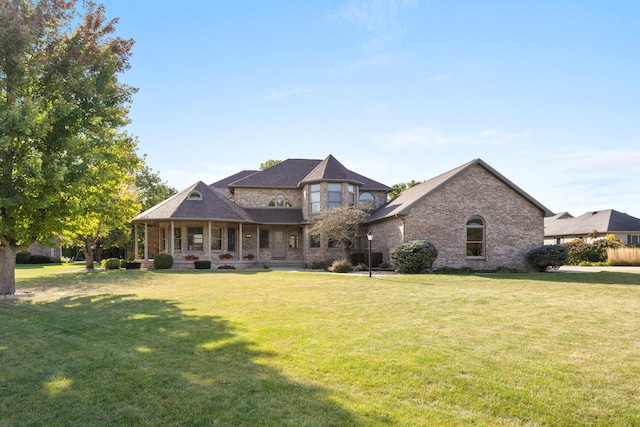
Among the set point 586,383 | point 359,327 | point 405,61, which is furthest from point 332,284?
point 586,383

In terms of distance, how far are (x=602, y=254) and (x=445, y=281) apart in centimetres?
2199

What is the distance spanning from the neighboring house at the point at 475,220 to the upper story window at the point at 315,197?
640 centimetres

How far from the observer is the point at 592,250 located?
31.3 m

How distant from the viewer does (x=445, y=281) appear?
16812 millimetres

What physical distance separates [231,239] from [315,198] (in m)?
7.07

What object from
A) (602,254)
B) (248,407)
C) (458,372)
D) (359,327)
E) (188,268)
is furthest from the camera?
(602,254)

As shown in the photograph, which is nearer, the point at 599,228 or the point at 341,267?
the point at 341,267

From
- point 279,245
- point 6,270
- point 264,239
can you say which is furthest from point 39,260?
point 6,270

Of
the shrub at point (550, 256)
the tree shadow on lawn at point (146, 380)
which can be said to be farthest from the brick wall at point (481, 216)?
the tree shadow on lawn at point (146, 380)

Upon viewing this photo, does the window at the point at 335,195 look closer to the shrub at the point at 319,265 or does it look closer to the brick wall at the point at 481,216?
the shrub at the point at 319,265

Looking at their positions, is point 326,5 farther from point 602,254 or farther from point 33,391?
point 602,254

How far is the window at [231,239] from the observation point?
2883 centimetres

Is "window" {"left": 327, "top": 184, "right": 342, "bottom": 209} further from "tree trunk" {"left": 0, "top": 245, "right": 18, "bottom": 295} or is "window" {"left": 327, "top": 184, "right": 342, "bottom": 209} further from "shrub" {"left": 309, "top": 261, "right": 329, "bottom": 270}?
"tree trunk" {"left": 0, "top": 245, "right": 18, "bottom": 295}

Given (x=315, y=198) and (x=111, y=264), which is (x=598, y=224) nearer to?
(x=315, y=198)
